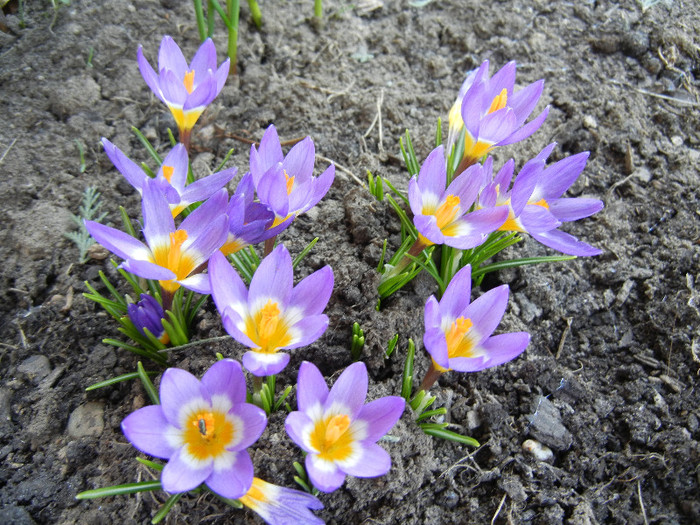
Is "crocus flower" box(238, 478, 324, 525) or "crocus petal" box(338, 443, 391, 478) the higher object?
"crocus petal" box(338, 443, 391, 478)

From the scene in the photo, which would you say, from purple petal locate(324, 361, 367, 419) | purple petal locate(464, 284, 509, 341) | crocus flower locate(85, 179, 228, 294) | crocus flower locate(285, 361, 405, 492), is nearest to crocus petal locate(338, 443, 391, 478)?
crocus flower locate(285, 361, 405, 492)

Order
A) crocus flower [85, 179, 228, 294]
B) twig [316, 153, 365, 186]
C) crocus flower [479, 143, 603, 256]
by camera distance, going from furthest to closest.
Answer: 1. twig [316, 153, 365, 186]
2. crocus flower [479, 143, 603, 256]
3. crocus flower [85, 179, 228, 294]

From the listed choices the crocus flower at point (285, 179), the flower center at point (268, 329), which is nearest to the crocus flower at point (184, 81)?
the crocus flower at point (285, 179)

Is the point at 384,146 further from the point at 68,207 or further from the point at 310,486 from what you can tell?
the point at 310,486

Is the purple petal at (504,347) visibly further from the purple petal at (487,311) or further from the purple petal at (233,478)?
the purple petal at (233,478)

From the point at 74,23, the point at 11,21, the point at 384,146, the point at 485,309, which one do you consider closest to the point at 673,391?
the point at 485,309

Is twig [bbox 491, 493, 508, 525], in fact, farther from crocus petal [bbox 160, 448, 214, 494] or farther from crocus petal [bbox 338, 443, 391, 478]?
crocus petal [bbox 160, 448, 214, 494]
